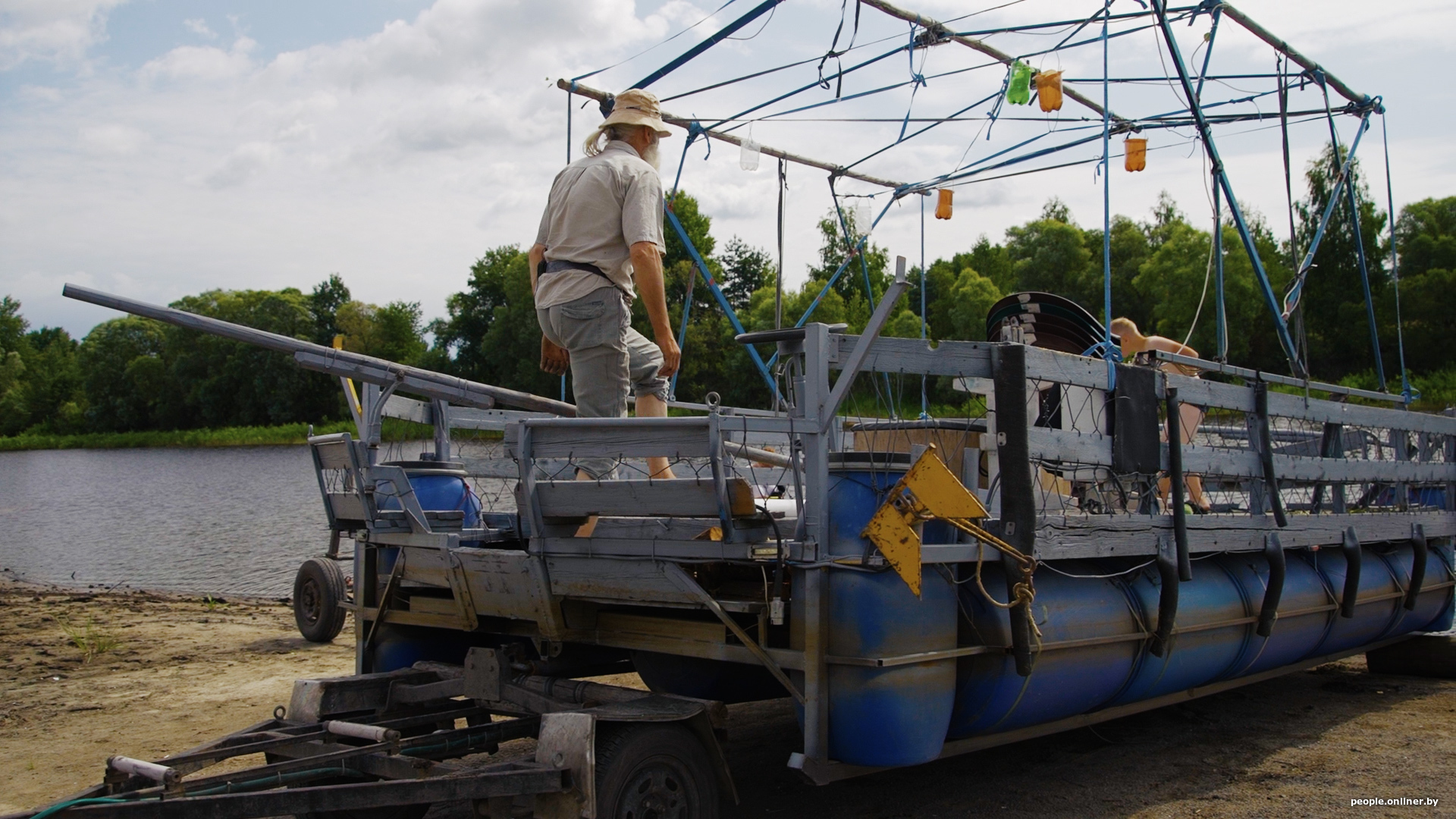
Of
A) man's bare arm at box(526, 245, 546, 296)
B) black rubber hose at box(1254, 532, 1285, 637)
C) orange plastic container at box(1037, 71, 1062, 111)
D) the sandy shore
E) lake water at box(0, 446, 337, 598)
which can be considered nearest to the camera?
the sandy shore

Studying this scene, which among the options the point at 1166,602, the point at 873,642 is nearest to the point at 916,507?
the point at 873,642

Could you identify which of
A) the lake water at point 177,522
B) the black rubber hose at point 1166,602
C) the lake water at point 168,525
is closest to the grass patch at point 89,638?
the lake water at point 177,522

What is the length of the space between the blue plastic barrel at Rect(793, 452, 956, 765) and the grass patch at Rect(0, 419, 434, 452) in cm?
4785

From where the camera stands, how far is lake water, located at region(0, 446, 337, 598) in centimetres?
2006

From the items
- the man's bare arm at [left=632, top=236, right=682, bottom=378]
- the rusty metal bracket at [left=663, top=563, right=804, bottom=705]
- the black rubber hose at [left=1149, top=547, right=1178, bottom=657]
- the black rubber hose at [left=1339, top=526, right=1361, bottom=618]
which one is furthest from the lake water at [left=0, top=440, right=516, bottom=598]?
the black rubber hose at [left=1339, top=526, right=1361, bottom=618]

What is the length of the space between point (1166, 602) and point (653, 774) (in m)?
2.61

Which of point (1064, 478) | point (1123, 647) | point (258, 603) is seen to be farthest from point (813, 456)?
point (258, 603)

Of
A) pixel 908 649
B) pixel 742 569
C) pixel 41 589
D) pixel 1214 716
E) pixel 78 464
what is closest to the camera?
pixel 908 649

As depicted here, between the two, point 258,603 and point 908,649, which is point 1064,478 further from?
point 258,603

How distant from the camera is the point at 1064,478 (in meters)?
5.02

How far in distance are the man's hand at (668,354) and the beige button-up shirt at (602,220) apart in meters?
0.35

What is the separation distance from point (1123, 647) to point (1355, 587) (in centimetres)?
272

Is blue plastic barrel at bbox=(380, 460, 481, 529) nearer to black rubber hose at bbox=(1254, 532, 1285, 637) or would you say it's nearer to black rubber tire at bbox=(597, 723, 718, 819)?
black rubber tire at bbox=(597, 723, 718, 819)

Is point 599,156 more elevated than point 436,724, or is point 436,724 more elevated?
point 599,156
